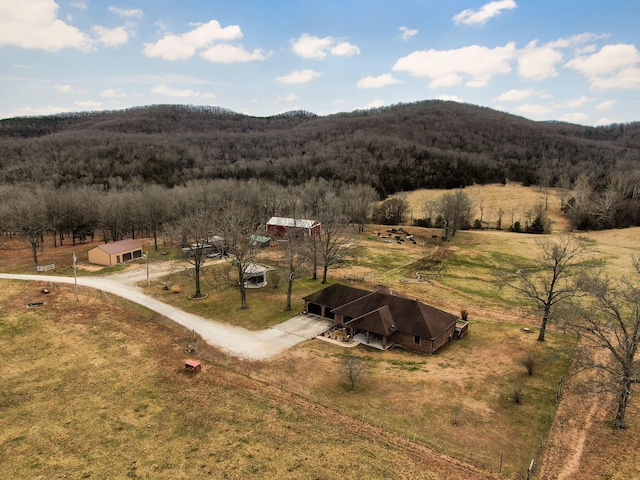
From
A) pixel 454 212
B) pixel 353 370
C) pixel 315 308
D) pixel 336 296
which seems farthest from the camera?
pixel 454 212

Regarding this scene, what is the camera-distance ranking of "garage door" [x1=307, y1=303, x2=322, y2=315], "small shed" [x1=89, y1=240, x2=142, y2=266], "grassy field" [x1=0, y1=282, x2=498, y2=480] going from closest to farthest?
"grassy field" [x1=0, y1=282, x2=498, y2=480]
"garage door" [x1=307, y1=303, x2=322, y2=315]
"small shed" [x1=89, y1=240, x2=142, y2=266]

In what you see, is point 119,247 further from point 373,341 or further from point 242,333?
point 373,341

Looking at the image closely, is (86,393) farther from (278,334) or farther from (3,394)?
(278,334)

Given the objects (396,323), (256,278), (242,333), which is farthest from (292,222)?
(396,323)

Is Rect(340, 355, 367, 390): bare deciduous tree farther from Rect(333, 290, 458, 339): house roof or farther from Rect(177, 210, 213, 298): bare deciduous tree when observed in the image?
Rect(177, 210, 213, 298): bare deciduous tree

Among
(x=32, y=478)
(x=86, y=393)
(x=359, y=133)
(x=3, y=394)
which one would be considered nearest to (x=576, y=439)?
(x=32, y=478)

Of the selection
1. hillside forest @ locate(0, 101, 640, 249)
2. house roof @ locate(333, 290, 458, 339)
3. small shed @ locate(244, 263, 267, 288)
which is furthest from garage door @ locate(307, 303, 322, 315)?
hillside forest @ locate(0, 101, 640, 249)

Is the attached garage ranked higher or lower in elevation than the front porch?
higher
